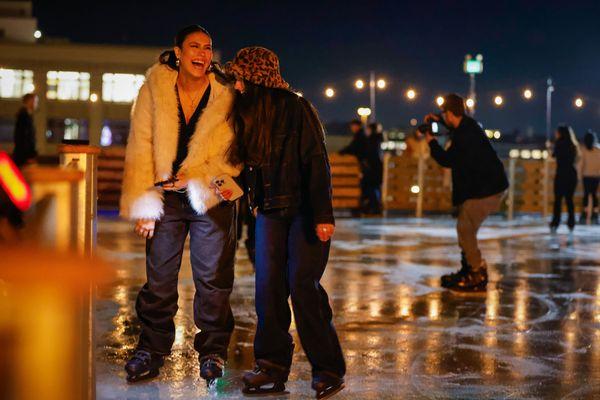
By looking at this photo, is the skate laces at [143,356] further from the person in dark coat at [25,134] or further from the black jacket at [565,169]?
the black jacket at [565,169]

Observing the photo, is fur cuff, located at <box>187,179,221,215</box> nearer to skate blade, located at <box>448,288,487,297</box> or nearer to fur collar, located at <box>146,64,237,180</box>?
fur collar, located at <box>146,64,237,180</box>

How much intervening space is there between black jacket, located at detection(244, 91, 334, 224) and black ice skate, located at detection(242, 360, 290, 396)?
0.88 m

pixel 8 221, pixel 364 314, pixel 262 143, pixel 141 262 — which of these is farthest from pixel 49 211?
pixel 141 262

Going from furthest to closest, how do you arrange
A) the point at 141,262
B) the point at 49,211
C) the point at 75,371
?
the point at 141,262 → the point at 75,371 → the point at 49,211

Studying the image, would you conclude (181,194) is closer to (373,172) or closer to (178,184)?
(178,184)

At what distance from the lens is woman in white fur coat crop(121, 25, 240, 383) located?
5.40m

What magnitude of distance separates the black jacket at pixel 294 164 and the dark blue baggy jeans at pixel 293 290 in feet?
0.35

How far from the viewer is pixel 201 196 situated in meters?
5.39

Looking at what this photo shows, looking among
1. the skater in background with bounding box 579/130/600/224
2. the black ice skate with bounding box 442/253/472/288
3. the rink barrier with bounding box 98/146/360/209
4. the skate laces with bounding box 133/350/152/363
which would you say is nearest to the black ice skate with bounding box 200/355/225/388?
the skate laces with bounding box 133/350/152/363

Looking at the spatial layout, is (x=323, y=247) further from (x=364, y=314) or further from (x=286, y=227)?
(x=364, y=314)

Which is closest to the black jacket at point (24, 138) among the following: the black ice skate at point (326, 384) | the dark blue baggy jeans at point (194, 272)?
the dark blue baggy jeans at point (194, 272)

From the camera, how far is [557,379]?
228 inches

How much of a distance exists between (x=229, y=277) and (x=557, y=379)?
2095mm

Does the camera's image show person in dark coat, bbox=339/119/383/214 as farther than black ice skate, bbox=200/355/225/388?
Yes
